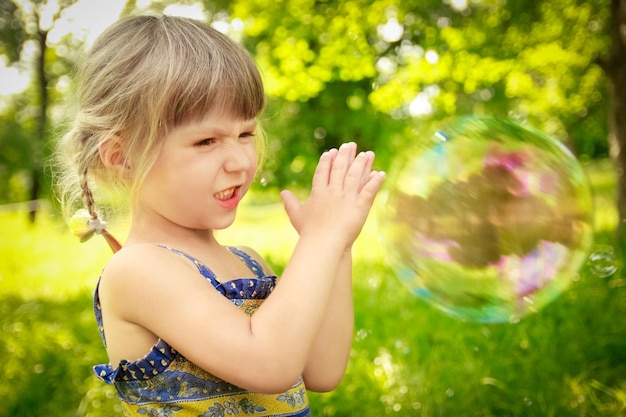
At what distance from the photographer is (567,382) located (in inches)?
112

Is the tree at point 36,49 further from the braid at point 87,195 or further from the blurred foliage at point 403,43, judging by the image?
the braid at point 87,195

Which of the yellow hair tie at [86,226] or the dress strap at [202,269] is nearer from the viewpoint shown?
the dress strap at [202,269]

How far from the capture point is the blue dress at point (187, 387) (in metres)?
1.35

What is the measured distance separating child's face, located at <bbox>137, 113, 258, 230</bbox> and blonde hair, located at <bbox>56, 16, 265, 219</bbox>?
22mm

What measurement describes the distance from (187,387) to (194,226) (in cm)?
31

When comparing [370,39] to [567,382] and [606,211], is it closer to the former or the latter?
[606,211]

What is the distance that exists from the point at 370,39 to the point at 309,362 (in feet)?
14.0

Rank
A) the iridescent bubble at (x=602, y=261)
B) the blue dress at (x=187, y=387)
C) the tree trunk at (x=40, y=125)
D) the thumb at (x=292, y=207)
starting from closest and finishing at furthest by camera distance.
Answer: the blue dress at (x=187, y=387), the thumb at (x=292, y=207), the iridescent bubble at (x=602, y=261), the tree trunk at (x=40, y=125)

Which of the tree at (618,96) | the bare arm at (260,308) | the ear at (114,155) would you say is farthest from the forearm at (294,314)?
the tree at (618,96)

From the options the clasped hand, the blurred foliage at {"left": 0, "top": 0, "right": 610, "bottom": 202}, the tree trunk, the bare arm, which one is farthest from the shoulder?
the tree trunk

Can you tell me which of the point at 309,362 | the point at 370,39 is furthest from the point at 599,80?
the point at 309,362

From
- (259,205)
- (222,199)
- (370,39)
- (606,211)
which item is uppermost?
(222,199)

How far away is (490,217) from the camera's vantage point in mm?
2479

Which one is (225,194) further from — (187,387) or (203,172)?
(187,387)
